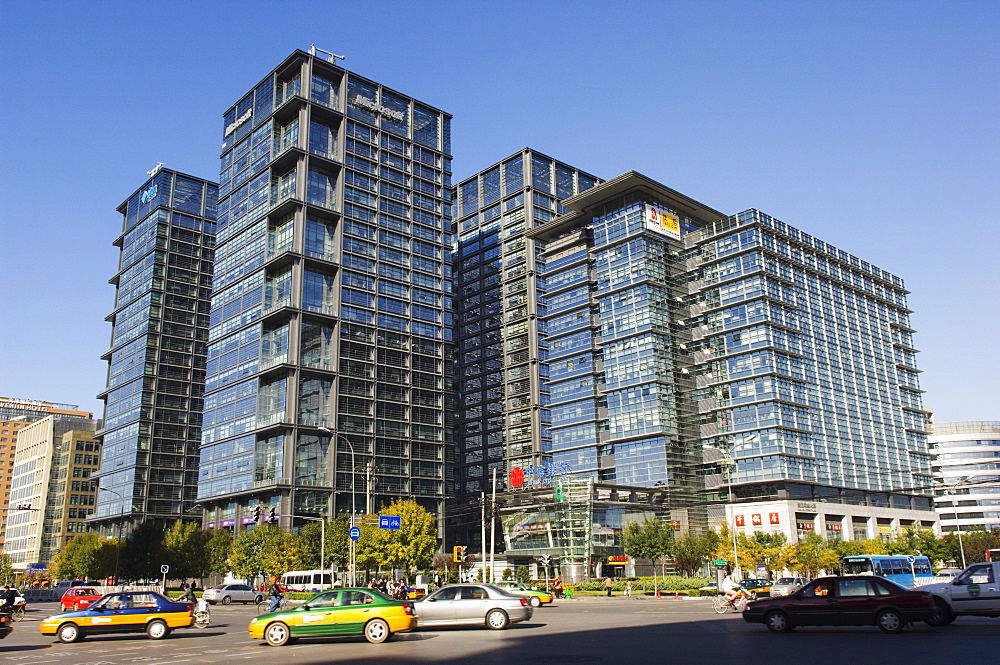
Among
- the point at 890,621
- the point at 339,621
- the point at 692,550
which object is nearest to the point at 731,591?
the point at 890,621

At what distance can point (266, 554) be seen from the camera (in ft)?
294

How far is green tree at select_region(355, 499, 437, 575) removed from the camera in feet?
258

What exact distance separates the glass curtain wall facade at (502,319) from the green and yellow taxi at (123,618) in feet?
351

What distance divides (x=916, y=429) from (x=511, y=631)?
125m

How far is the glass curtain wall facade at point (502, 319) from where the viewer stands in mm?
143250

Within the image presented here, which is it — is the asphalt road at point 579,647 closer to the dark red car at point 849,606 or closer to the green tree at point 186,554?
the dark red car at point 849,606

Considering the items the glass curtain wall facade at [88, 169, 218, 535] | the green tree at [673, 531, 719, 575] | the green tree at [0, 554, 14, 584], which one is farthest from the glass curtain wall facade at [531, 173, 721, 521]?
the green tree at [0, 554, 14, 584]

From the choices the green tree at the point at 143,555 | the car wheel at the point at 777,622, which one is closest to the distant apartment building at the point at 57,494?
the green tree at the point at 143,555

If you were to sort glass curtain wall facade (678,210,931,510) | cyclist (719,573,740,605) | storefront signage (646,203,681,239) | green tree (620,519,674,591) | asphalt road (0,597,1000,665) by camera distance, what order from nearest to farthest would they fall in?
asphalt road (0,597,1000,665), cyclist (719,573,740,605), green tree (620,519,674,591), glass curtain wall facade (678,210,931,510), storefront signage (646,203,681,239)

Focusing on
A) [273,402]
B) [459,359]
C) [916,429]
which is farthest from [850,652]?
[459,359]

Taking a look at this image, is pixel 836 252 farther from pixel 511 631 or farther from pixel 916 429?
pixel 511 631

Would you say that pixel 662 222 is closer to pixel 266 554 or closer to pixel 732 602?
pixel 266 554

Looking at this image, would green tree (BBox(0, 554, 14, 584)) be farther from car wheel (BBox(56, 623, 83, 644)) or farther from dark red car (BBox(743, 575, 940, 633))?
dark red car (BBox(743, 575, 940, 633))

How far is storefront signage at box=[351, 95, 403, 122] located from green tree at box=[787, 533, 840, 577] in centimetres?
8527
